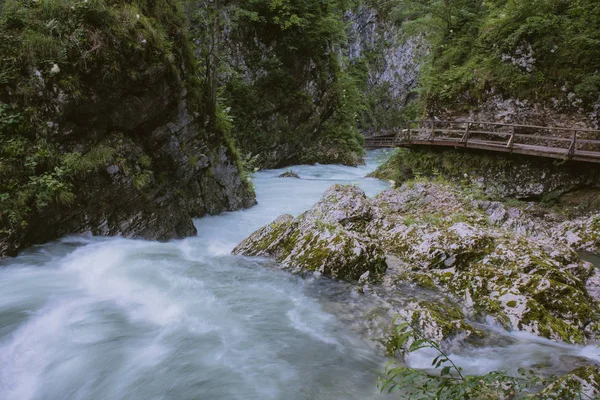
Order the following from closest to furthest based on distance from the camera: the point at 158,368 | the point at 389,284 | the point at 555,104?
the point at 158,368 < the point at 389,284 < the point at 555,104

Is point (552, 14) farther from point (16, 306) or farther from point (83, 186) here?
point (16, 306)

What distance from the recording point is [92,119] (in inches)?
282

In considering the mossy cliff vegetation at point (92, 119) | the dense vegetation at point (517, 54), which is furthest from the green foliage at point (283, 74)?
the mossy cliff vegetation at point (92, 119)

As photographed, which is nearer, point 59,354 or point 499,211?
point 59,354

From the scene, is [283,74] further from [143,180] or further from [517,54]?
[143,180]

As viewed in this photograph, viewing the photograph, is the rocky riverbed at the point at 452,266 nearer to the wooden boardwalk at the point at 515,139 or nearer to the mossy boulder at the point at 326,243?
the mossy boulder at the point at 326,243

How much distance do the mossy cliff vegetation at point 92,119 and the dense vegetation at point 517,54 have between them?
1126cm

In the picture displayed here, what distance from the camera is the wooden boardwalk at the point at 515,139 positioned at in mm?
10023

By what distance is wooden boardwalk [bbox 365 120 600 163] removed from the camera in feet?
32.9

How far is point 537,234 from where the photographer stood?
8.84 meters

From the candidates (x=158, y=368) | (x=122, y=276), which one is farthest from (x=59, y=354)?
(x=122, y=276)

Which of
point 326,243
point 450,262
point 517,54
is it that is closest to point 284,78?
point 517,54

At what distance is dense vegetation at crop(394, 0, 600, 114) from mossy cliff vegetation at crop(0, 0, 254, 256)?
11262 millimetres

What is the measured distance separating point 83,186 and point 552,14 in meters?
15.5
